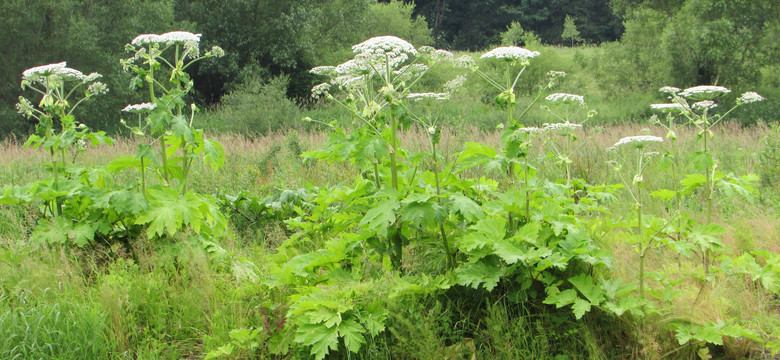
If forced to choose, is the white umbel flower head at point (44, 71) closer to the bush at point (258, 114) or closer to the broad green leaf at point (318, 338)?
the broad green leaf at point (318, 338)

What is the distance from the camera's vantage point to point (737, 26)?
18.5m

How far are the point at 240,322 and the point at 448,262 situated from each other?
124 centimetres

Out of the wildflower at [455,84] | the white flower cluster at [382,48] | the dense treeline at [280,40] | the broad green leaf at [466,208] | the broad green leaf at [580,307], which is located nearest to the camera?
the broad green leaf at [580,307]

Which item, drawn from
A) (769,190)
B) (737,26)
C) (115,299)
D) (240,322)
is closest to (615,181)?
(769,190)

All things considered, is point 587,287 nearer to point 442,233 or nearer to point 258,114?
point 442,233

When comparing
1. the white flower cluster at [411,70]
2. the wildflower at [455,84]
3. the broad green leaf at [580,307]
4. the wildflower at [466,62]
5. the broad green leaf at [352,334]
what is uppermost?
the wildflower at [466,62]

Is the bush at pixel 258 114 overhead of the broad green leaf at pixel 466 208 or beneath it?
beneath

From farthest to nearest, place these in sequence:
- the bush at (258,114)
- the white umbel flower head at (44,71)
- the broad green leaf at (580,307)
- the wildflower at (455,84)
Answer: the bush at (258,114)
the white umbel flower head at (44,71)
the wildflower at (455,84)
the broad green leaf at (580,307)

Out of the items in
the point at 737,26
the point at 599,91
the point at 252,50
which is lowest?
the point at 599,91

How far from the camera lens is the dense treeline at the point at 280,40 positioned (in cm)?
1769

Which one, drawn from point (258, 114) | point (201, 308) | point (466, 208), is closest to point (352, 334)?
point (466, 208)

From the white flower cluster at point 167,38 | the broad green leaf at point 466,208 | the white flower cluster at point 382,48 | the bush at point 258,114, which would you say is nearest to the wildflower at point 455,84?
the white flower cluster at point 382,48

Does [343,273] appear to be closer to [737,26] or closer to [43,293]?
[43,293]

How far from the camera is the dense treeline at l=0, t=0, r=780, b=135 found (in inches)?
696
